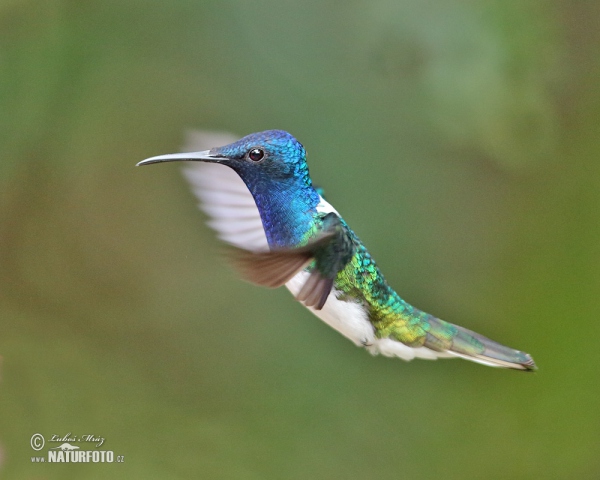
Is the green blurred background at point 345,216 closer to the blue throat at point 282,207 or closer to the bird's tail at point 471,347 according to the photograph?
the bird's tail at point 471,347

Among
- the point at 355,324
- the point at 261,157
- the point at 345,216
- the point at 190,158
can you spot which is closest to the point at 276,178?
the point at 261,157

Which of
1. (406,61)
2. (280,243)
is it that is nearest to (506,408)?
(406,61)

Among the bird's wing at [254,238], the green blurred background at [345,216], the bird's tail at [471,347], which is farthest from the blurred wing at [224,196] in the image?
the green blurred background at [345,216]

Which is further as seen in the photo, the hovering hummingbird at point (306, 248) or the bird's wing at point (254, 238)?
the hovering hummingbird at point (306, 248)

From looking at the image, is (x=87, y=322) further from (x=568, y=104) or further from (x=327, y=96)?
(x=568, y=104)

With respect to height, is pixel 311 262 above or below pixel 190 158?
below

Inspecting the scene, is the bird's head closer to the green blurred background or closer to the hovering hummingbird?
the hovering hummingbird

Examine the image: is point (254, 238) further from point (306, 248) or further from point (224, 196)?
point (306, 248)

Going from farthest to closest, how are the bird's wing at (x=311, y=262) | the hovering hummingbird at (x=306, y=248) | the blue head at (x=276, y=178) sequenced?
the blue head at (x=276, y=178) → the hovering hummingbird at (x=306, y=248) → the bird's wing at (x=311, y=262)
